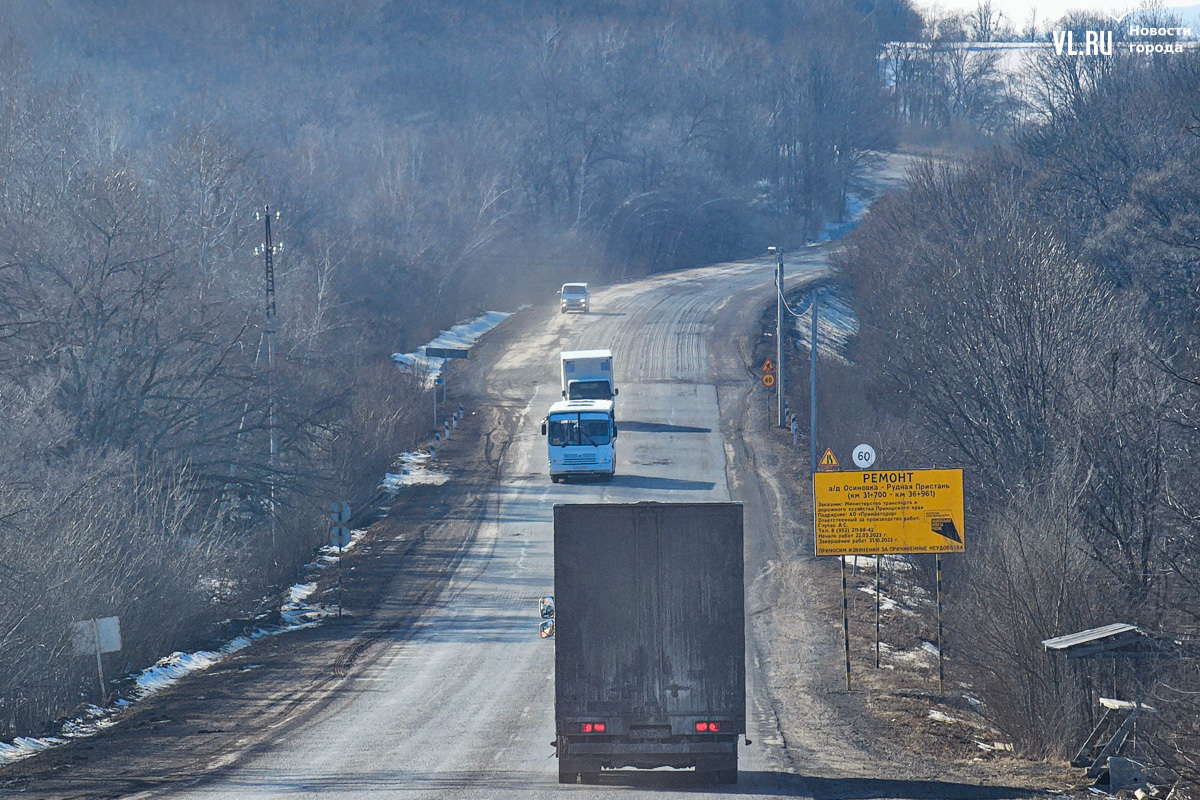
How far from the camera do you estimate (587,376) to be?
4294cm

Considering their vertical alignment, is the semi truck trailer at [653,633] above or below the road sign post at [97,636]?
above

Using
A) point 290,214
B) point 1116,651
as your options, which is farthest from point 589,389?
point 290,214

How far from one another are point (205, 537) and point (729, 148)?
8710 cm

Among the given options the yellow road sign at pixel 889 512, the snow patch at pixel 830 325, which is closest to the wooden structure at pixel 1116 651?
the yellow road sign at pixel 889 512

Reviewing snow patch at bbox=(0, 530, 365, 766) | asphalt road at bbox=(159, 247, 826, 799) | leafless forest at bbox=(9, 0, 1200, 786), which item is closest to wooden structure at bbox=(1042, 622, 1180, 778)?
leafless forest at bbox=(9, 0, 1200, 786)

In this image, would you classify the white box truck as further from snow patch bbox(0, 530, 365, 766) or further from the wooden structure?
the wooden structure

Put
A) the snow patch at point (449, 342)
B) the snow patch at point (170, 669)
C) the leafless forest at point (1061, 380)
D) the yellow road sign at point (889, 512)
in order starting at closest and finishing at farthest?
1. the snow patch at point (170, 669)
2. the leafless forest at point (1061, 380)
3. the yellow road sign at point (889, 512)
4. the snow patch at point (449, 342)

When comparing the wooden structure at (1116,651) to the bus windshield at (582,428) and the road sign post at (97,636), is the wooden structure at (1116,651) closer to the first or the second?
the road sign post at (97,636)

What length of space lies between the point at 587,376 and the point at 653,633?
101 ft

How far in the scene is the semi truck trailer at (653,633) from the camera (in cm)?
1220

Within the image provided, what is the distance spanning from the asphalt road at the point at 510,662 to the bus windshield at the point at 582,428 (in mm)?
1387

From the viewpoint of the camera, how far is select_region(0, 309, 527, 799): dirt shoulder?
14438 millimetres

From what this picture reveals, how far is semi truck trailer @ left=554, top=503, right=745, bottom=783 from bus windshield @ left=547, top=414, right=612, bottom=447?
24585mm

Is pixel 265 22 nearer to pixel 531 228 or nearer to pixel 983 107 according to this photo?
pixel 531 228
